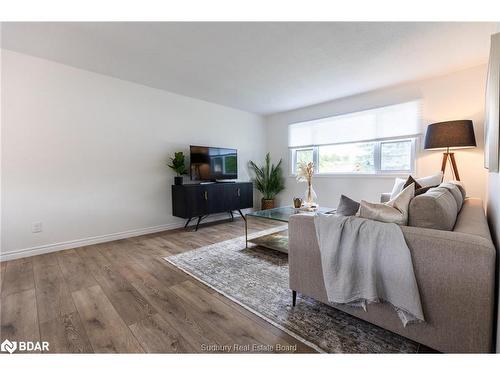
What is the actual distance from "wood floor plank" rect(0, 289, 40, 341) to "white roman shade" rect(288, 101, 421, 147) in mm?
4468

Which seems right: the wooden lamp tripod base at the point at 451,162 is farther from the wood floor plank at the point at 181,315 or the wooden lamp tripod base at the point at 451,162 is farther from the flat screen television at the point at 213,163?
the wood floor plank at the point at 181,315

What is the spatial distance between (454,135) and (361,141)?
139cm

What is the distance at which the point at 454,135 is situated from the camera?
267 cm

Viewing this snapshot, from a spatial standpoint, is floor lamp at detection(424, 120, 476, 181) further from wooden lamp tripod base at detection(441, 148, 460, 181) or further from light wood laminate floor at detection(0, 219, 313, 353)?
light wood laminate floor at detection(0, 219, 313, 353)

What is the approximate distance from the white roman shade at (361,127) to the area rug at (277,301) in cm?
266

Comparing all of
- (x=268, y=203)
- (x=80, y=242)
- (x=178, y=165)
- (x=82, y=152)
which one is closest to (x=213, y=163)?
(x=178, y=165)

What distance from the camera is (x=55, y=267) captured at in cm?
237

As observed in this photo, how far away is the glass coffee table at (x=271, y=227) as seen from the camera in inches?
104

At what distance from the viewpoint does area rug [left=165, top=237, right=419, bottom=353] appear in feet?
4.15

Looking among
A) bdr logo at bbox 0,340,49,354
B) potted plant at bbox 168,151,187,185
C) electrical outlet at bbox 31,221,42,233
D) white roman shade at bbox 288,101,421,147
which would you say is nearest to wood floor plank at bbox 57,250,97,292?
electrical outlet at bbox 31,221,42,233

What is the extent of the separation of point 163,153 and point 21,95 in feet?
5.65

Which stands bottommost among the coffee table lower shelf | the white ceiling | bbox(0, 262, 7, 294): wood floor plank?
bbox(0, 262, 7, 294): wood floor plank

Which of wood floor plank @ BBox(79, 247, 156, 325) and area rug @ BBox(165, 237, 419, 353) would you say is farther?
wood floor plank @ BBox(79, 247, 156, 325)

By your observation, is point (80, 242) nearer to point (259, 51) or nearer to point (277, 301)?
point (277, 301)
